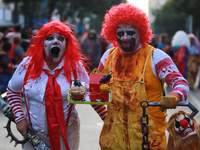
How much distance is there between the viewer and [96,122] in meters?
6.64

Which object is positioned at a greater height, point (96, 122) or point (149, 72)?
point (149, 72)

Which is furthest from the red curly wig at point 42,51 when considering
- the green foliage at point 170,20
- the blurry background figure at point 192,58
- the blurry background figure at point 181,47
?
the green foliage at point 170,20

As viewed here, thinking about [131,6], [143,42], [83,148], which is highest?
[131,6]

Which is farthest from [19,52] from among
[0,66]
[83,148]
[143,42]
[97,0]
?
[97,0]

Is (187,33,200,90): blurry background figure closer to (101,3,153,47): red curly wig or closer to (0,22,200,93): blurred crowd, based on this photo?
(0,22,200,93): blurred crowd

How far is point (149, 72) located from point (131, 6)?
2.36ft

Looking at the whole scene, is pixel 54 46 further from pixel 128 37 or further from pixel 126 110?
pixel 126 110

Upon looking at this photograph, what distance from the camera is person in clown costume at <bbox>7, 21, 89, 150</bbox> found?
2959 mm

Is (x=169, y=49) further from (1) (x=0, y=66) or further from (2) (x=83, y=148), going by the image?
(2) (x=83, y=148)

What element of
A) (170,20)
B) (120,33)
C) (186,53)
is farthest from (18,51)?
(170,20)

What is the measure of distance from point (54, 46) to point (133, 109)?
94cm

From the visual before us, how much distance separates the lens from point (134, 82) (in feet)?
9.48

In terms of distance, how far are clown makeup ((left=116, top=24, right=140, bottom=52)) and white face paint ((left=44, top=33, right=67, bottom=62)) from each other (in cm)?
56

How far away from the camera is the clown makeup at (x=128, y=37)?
301 centimetres
